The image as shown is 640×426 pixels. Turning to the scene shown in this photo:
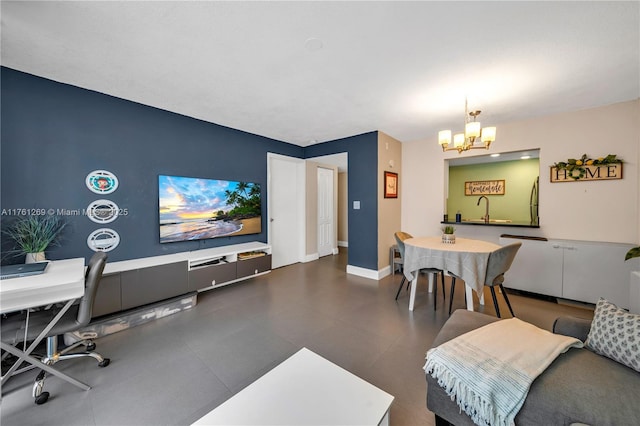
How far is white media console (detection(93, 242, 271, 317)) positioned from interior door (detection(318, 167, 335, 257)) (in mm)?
2164

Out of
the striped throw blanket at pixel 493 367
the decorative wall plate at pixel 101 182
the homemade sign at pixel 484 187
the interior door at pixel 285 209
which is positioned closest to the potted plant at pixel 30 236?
the decorative wall plate at pixel 101 182

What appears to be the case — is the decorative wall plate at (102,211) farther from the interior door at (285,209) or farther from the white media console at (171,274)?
the interior door at (285,209)

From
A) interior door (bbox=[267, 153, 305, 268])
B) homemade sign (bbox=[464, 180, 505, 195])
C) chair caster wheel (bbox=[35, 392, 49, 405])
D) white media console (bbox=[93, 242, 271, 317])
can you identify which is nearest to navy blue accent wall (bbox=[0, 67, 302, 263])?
white media console (bbox=[93, 242, 271, 317])

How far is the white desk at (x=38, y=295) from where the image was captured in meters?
1.47

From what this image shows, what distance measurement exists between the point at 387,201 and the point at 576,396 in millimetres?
3492

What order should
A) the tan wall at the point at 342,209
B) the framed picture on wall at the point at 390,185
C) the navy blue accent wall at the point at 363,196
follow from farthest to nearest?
the tan wall at the point at 342,209 < the framed picture on wall at the point at 390,185 < the navy blue accent wall at the point at 363,196

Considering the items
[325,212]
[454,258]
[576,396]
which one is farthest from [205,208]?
[576,396]

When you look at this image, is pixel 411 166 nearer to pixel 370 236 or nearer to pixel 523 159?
pixel 370 236

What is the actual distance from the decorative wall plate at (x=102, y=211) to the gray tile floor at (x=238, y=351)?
1322 mm

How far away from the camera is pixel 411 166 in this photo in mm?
4664

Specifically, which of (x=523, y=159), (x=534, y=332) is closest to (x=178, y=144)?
(x=534, y=332)

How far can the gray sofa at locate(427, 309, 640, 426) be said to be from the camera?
3.06 feet

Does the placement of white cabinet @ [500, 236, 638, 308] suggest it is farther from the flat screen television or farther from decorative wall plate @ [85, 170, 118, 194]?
decorative wall plate @ [85, 170, 118, 194]

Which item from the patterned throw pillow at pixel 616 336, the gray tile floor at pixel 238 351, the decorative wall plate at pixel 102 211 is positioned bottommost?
the gray tile floor at pixel 238 351
